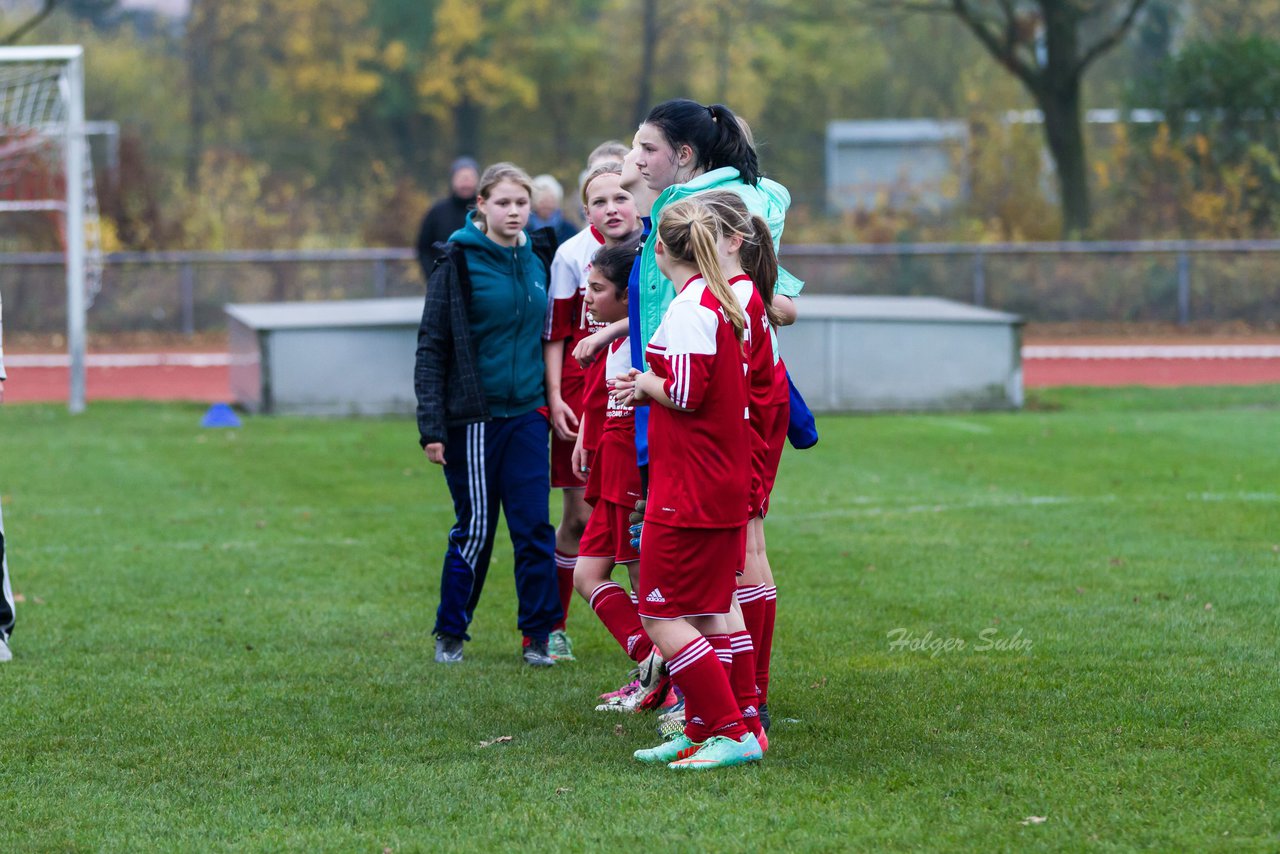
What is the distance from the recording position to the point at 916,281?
2458cm

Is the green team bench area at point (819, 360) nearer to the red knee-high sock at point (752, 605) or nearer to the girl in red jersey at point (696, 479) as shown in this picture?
the red knee-high sock at point (752, 605)

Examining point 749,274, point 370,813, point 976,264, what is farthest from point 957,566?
point 976,264

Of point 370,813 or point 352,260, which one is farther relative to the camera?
point 352,260

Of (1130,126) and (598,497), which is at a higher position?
A: (1130,126)

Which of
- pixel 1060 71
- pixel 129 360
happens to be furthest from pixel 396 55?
pixel 129 360

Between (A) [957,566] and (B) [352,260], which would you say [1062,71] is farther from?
(A) [957,566]

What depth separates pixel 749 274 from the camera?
4.66m

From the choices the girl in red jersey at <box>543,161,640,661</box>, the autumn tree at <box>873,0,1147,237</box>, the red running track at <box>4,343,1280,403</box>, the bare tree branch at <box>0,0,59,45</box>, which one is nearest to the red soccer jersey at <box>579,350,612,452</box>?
the girl in red jersey at <box>543,161,640,661</box>

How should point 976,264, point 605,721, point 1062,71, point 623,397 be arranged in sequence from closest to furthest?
point 623,397
point 605,721
point 976,264
point 1062,71

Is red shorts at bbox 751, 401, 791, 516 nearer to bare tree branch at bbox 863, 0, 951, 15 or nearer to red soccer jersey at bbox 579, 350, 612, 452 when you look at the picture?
red soccer jersey at bbox 579, 350, 612, 452

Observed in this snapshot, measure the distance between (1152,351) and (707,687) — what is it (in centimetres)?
2022

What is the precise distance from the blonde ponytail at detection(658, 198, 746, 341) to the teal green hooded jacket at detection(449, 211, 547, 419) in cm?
177

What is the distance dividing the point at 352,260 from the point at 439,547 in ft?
53.9

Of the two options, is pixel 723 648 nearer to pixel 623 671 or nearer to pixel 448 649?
pixel 623 671
